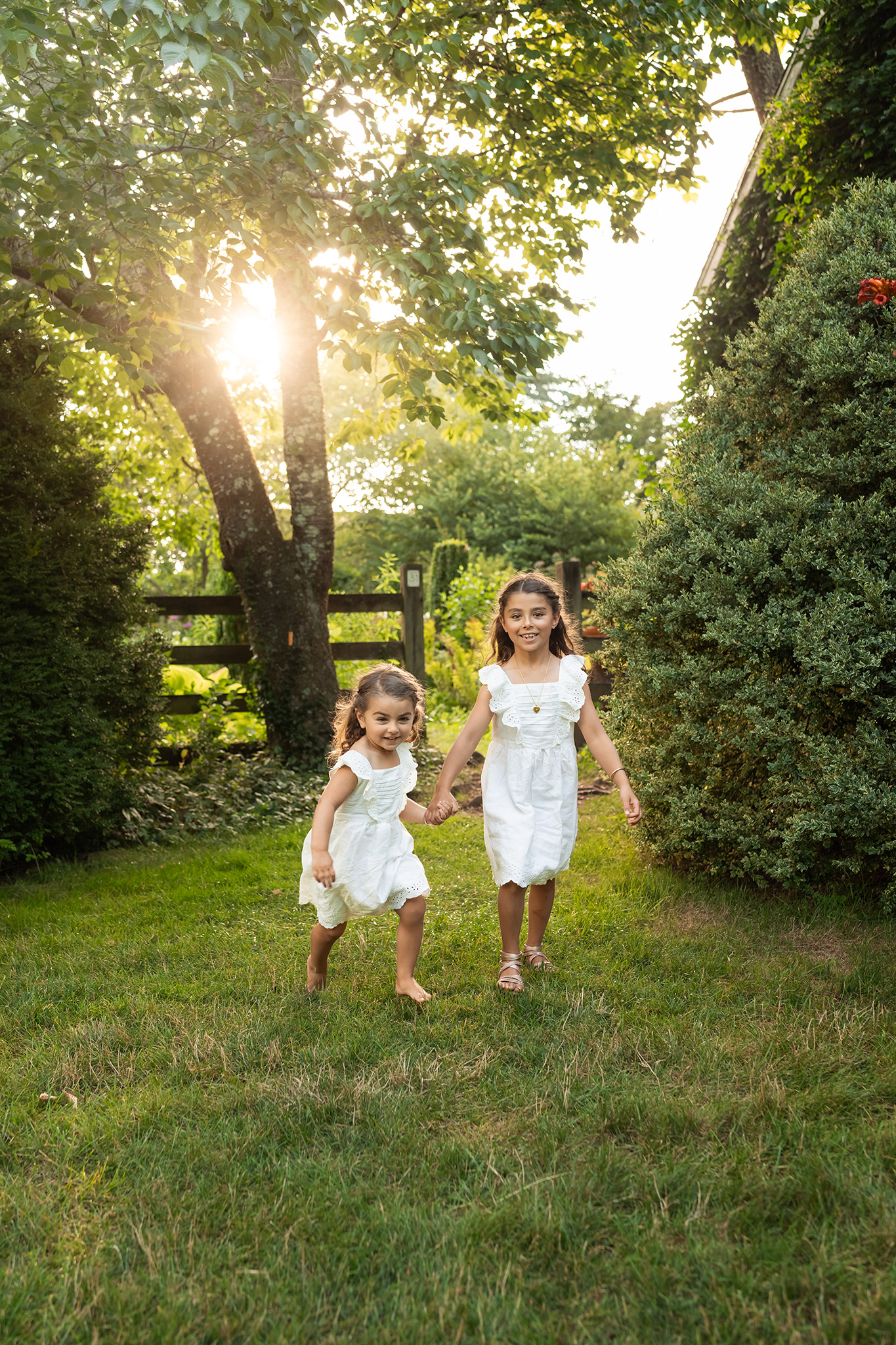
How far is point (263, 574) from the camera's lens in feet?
27.0

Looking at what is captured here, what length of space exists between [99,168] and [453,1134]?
4.84 metres

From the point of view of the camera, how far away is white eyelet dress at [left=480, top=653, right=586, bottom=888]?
387cm

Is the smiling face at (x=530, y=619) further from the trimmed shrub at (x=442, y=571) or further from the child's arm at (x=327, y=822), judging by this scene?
the trimmed shrub at (x=442, y=571)

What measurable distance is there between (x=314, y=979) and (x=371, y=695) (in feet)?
3.81

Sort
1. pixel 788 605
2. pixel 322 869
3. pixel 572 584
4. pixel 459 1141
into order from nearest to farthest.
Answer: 1. pixel 459 1141
2. pixel 322 869
3. pixel 788 605
4. pixel 572 584

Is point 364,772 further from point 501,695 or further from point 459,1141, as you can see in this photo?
point 459,1141

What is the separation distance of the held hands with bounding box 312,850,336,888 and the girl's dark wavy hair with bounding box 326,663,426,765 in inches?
17.3

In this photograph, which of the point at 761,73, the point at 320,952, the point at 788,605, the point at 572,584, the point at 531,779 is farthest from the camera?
the point at 761,73

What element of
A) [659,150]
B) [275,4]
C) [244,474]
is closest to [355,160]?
[275,4]

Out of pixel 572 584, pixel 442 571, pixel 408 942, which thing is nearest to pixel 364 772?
pixel 408 942

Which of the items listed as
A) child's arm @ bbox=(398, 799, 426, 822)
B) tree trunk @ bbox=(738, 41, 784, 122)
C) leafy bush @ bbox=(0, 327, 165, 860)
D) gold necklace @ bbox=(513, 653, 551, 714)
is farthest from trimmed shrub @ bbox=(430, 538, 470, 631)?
child's arm @ bbox=(398, 799, 426, 822)

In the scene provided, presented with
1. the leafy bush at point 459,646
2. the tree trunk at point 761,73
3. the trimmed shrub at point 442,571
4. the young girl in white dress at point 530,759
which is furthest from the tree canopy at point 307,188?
the trimmed shrub at point 442,571

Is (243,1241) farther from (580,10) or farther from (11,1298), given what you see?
(580,10)

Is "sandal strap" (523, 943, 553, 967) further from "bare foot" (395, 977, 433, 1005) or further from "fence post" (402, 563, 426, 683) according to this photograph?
"fence post" (402, 563, 426, 683)
